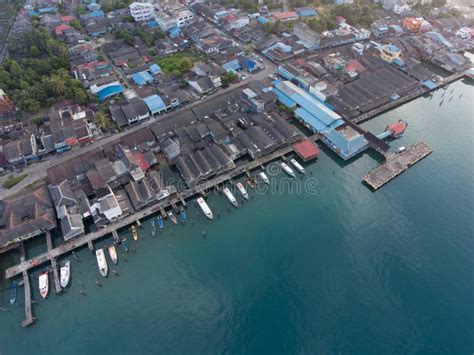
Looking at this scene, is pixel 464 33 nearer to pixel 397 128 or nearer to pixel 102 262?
pixel 397 128

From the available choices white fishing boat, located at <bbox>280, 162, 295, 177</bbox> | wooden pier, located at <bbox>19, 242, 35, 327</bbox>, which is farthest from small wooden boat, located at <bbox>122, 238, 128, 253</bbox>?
white fishing boat, located at <bbox>280, 162, 295, 177</bbox>

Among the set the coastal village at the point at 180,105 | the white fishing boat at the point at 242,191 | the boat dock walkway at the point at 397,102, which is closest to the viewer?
the coastal village at the point at 180,105

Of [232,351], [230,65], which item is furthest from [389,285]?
[230,65]

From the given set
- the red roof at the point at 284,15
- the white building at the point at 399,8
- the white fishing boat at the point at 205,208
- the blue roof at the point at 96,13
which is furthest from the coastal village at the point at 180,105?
the white fishing boat at the point at 205,208

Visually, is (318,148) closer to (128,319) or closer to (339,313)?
(339,313)

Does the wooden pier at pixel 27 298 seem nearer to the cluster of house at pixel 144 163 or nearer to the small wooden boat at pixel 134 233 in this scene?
the cluster of house at pixel 144 163

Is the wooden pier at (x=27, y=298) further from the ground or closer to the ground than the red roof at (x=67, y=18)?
closer to the ground
